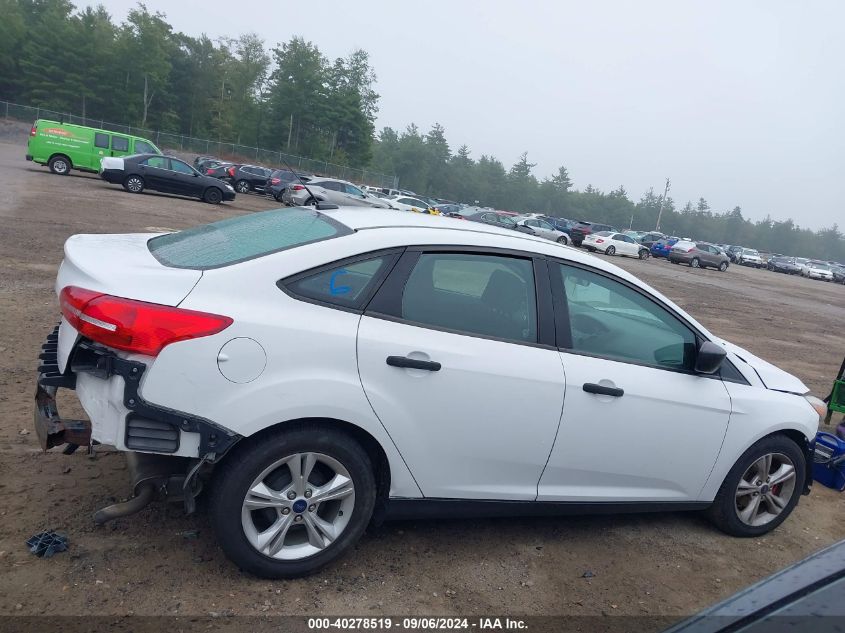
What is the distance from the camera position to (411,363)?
9.65 ft

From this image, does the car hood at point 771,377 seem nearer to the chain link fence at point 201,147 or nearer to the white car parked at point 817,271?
the chain link fence at point 201,147

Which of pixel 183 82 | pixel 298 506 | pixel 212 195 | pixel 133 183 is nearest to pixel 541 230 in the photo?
pixel 212 195

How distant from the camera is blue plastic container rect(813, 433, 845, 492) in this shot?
485 centimetres

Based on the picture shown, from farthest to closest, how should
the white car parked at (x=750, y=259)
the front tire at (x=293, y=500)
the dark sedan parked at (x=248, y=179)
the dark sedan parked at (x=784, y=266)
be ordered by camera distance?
1. the white car parked at (x=750, y=259)
2. the dark sedan parked at (x=784, y=266)
3. the dark sedan parked at (x=248, y=179)
4. the front tire at (x=293, y=500)

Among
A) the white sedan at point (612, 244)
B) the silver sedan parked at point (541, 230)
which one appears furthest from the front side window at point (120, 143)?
the white sedan at point (612, 244)

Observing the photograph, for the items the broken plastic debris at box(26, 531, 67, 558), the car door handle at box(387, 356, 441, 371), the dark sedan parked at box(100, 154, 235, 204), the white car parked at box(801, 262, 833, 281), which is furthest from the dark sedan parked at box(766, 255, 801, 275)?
the broken plastic debris at box(26, 531, 67, 558)

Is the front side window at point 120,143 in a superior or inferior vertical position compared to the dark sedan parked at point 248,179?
superior

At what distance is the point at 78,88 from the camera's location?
204 feet

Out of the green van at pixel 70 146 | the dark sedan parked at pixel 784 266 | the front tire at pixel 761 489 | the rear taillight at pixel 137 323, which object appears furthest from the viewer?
the dark sedan parked at pixel 784 266

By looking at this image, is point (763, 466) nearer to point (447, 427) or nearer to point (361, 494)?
point (447, 427)

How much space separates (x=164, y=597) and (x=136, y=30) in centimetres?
7390

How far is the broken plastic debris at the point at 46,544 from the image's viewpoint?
2896 mm

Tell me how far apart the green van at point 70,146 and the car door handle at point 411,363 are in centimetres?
2633

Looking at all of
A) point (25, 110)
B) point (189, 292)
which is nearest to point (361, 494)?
point (189, 292)
